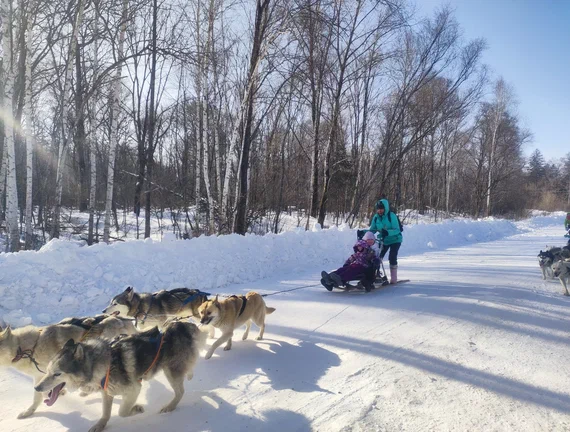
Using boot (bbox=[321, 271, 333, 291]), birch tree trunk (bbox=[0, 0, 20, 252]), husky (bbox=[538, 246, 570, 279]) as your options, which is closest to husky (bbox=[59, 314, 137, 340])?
boot (bbox=[321, 271, 333, 291])

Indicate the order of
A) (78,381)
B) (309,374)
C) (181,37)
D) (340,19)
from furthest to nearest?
(340,19)
(181,37)
(309,374)
(78,381)

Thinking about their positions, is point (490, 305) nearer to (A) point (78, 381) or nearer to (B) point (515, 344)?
(B) point (515, 344)

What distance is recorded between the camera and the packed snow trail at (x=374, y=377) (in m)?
3.35

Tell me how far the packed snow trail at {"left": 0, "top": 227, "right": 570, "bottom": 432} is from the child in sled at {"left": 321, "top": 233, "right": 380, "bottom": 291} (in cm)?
74

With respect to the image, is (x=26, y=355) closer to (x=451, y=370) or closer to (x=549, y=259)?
(x=451, y=370)

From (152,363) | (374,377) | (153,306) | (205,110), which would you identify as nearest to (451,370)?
(374,377)

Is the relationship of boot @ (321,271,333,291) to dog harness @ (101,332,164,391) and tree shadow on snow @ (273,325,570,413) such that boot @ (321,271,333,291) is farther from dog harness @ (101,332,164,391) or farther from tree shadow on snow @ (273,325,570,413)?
dog harness @ (101,332,164,391)

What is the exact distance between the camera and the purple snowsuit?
7.86 metres

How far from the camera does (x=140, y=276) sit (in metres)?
7.20

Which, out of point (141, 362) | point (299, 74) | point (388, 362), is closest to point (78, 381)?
point (141, 362)

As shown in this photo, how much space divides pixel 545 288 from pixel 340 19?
44.0ft

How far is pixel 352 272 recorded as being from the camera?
787 cm

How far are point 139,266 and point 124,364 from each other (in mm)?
4256

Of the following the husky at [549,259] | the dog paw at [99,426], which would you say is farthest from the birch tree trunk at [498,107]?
the dog paw at [99,426]
